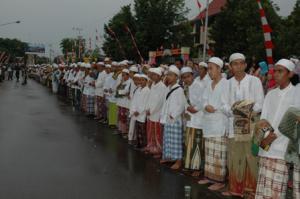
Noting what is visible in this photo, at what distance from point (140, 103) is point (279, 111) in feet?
17.7

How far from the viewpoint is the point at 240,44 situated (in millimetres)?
30703

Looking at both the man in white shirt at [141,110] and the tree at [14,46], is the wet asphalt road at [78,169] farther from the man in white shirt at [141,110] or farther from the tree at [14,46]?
the tree at [14,46]

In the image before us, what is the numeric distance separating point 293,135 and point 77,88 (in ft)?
50.2

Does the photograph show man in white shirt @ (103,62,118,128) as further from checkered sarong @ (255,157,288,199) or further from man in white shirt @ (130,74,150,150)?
checkered sarong @ (255,157,288,199)

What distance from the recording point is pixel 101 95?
49.9 ft

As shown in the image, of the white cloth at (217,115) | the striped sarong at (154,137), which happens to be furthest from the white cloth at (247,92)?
the striped sarong at (154,137)

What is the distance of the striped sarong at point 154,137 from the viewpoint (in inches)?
371

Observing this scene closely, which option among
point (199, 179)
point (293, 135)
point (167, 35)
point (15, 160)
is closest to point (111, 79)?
point (15, 160)

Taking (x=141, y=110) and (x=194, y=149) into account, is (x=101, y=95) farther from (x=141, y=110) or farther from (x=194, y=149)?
(x=194, y=149)

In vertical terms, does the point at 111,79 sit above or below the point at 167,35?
below

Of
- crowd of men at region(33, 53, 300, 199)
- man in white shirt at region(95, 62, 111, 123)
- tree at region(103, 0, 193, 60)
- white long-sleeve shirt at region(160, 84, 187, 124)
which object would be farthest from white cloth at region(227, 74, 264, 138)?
tree at region(103, 0, 193, 60)

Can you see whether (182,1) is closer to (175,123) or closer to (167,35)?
(167,35)

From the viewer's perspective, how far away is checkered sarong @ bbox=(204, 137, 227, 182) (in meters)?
6.85

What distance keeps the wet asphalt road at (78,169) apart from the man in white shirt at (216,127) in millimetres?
331
